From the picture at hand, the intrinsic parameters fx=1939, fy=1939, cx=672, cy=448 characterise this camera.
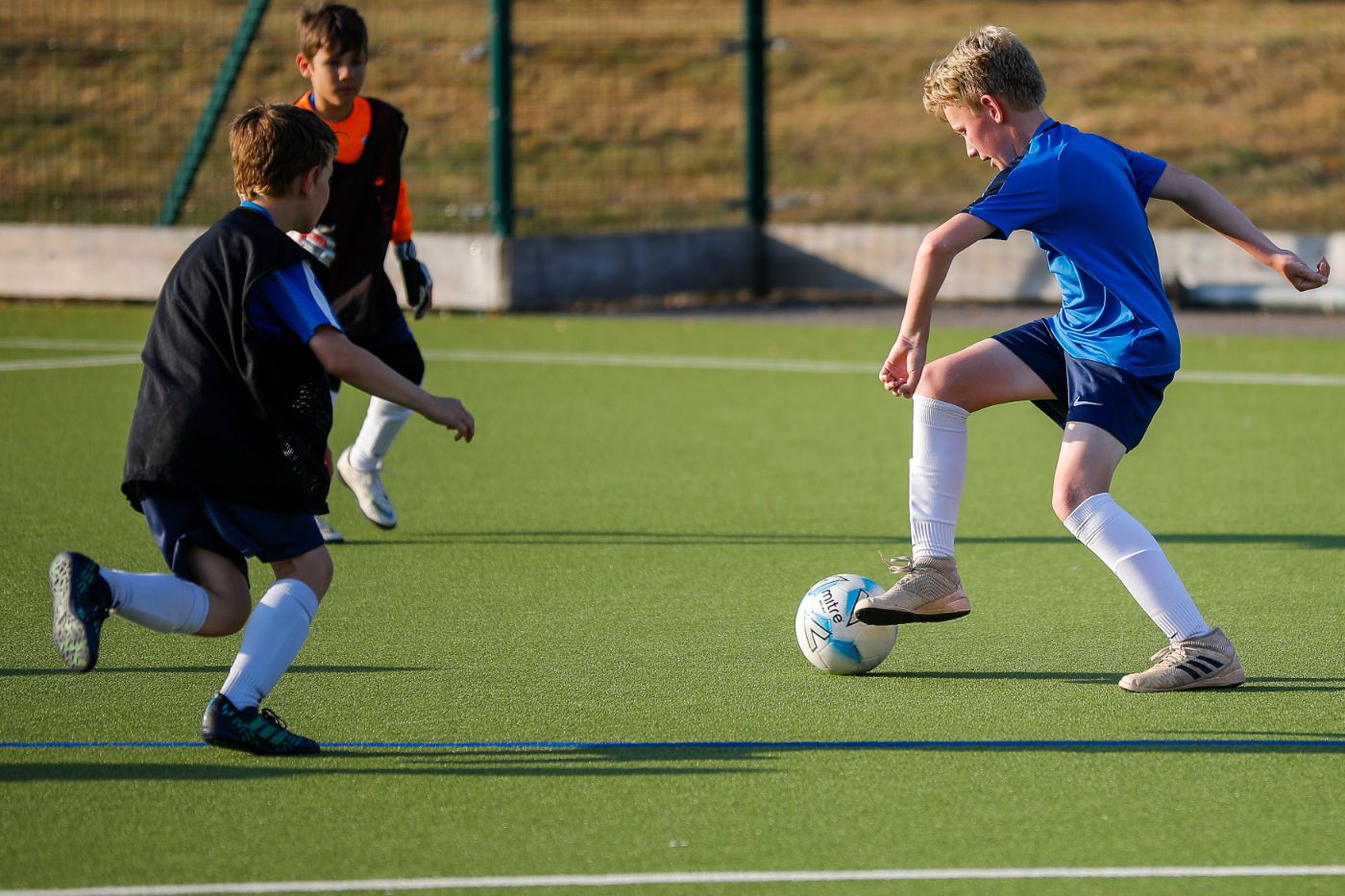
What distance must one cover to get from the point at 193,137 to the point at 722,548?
9.75 metres

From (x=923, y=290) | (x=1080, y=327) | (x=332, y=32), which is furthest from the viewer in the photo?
(x=332, y=32)

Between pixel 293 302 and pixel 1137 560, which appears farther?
pixel 1137 560

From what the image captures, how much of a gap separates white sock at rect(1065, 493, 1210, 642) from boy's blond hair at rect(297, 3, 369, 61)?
121 inches

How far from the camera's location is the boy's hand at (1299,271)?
497 centimetres

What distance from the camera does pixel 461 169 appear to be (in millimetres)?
17422

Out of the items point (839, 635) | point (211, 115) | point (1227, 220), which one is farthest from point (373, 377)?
point (211, 115)

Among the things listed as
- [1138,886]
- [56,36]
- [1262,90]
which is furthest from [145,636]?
[1262,90]

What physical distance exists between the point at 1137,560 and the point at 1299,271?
866 mm

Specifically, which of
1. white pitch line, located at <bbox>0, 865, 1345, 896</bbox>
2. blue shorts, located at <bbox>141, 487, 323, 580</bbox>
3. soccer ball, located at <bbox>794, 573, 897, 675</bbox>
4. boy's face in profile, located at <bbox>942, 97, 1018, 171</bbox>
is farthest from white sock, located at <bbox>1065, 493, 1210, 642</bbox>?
blue shorts, located at <bbox>141, 487, 323, 580</bbox>

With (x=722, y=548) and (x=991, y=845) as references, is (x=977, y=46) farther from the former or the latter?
(x=722, y=548)

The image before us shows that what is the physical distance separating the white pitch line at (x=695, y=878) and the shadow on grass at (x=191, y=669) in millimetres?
1606

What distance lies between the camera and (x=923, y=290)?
4676 mm

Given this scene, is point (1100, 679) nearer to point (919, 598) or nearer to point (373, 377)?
point (919, 598)

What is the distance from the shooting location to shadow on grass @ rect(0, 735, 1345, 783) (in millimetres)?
4230
